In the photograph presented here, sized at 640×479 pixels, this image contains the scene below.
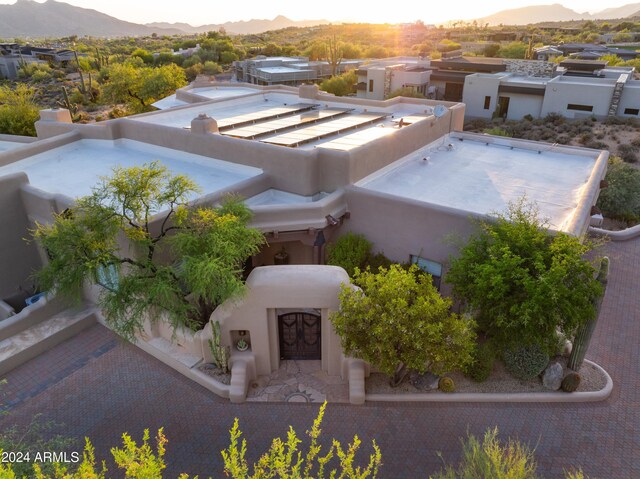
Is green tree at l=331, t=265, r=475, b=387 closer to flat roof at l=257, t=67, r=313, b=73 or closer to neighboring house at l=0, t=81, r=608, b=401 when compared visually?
neighboring house at l=0, t=81, r=608, b=401

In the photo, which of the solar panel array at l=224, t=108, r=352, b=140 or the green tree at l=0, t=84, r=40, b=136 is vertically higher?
the solar panel array at l=224, t=108, r=352, b=140

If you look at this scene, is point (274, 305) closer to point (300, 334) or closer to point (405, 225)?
point (300, 334)

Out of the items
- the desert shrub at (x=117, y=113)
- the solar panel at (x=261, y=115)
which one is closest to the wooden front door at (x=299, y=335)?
the solar panel at (x=261, y=115)

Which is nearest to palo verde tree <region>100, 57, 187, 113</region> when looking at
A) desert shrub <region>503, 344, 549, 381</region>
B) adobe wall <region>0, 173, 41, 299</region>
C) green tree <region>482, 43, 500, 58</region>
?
adobe wall <region>0, 173, 41, 299</region>

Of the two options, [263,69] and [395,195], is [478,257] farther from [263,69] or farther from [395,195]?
[263,69]

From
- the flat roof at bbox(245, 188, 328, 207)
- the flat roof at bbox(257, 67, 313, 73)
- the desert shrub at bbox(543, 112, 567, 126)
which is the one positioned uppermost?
the flat roof at bbox(257, 67, 313, 73)

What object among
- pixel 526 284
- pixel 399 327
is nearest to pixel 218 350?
pixel 399 327

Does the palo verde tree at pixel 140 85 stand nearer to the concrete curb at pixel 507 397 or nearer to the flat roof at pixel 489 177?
the flat roof at pixel 489 177
